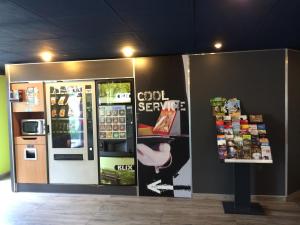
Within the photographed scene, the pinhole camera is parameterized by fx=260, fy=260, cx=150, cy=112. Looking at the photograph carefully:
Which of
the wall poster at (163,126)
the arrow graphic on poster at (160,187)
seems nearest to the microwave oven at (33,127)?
the wall poster at (163,126)

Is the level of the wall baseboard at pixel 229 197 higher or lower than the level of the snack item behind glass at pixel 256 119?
lower

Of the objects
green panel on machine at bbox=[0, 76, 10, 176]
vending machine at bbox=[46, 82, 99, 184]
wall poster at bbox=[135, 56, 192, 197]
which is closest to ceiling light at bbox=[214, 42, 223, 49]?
wall poster at bbox=[135, 56, 192, 197]

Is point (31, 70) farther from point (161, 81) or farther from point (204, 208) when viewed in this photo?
point (204, 208)

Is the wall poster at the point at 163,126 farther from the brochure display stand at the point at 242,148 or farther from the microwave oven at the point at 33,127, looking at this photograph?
the microwave oven at the point at 33,127

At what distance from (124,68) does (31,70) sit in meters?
1.67

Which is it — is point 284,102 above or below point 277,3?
below

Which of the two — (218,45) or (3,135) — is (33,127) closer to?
(3,135)

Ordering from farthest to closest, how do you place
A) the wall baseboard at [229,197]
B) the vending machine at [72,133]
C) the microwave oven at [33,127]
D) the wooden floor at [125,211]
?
the microwave oven at [33,127] < the vending machine at [72,133] < the wall baseboard at [229,197] < the wooden floor at [125,211]

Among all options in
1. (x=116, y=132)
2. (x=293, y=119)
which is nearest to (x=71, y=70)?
(x=116, y=132)

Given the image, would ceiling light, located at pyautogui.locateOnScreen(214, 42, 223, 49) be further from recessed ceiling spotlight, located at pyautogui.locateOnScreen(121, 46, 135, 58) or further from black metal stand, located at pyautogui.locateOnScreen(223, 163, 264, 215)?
black metal stand, located at pyautogui.locateOnScreen(223, 163, 264, 215)

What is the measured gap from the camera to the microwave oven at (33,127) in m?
4.55

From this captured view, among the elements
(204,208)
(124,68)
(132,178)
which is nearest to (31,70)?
(124,68)

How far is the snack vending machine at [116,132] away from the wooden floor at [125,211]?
1.31ft

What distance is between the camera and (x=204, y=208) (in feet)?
12.4
